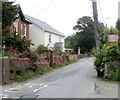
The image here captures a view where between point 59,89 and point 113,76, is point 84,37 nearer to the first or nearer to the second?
point 113,76

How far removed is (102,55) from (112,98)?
680cm

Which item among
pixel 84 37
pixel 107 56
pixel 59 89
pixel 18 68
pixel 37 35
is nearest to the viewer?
pixel 59 89

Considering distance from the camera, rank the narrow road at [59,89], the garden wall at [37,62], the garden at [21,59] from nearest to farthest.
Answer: the narrow road at [59,89], the garden at [21,59], the garden wall at [37,62]

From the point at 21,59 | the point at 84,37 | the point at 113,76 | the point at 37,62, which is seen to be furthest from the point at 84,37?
the point at 113,76

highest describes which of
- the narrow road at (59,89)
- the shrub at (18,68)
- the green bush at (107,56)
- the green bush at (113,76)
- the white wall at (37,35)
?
the white wall at (37,35)

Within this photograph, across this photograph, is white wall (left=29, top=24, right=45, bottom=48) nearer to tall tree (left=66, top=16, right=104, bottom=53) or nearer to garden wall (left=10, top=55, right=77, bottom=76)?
garden wall (left=10, top=55, right=77, bottom=76)

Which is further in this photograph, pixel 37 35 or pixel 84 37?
pixel 84 37

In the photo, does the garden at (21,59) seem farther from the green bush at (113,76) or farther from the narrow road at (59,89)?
the green bush at (113,76)

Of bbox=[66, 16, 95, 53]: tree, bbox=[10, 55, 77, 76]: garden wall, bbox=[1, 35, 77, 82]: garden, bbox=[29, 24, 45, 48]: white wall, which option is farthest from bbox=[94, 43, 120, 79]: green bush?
bbox=[66, 16, 95, 53]: tree

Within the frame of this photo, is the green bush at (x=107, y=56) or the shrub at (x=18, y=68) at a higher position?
the green bush at (x=107, y=56)

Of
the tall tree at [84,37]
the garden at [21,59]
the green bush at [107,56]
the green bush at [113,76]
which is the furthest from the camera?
the tall tree at [84,37]

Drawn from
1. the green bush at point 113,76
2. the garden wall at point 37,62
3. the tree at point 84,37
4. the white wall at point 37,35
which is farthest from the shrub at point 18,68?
the tree at point 84,37

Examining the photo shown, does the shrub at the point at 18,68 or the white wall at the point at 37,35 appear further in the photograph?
the white wall at the point at 37,35

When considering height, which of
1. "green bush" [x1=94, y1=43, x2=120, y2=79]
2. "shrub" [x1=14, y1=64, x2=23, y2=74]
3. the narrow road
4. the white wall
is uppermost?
the white wall
